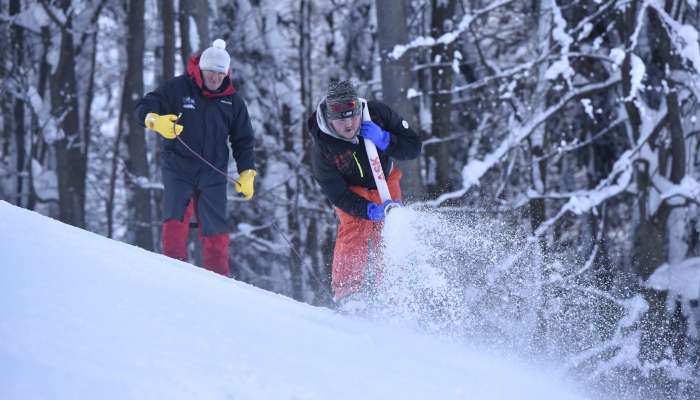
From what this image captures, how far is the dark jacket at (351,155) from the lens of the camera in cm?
513

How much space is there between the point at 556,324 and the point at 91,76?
10749mm

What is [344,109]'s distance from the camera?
4.87 m

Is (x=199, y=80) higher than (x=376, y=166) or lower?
higher

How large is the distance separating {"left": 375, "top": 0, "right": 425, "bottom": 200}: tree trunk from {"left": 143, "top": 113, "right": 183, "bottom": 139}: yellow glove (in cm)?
303

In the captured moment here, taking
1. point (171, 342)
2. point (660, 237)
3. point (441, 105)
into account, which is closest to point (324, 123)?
point (171, 342)

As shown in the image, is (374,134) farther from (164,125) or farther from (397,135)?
(164,125)

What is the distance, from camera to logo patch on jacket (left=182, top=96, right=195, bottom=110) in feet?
19.3

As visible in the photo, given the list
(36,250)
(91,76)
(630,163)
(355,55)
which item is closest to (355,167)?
(36,250)

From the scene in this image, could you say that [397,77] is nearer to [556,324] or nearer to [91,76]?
[556,324]

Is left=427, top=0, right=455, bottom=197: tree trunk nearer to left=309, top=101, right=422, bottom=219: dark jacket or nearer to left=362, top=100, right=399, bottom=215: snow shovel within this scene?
left=309, top=101, right=422, bottom=219: dark jacket

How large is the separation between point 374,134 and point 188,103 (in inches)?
61.1

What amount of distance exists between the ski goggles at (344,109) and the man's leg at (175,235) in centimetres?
164

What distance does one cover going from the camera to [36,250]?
3166 mm

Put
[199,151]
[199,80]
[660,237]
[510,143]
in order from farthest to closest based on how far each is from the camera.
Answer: [510,143] < [660,237] < [199,151] < [199,80]
